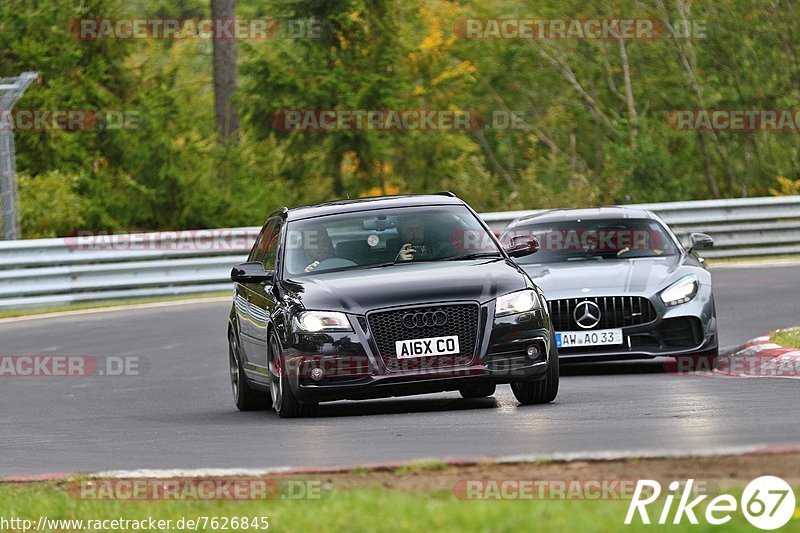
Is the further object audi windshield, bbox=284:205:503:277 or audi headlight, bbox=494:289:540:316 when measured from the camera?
audi windshield, bbox=284:205:503:277

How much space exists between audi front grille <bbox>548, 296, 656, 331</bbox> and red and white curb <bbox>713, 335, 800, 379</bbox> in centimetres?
84

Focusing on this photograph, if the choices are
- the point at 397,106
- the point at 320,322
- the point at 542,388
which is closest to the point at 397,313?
the point at 320,322

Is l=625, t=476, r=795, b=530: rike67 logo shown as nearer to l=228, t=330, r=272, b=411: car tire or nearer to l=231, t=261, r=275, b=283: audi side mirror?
l=231, t=261, r=275, b=283: audi side mirror

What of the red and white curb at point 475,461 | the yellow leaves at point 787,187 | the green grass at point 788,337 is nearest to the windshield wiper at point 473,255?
Result: the green grass at point 788,337

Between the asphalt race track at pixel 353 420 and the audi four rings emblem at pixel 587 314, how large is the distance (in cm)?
49

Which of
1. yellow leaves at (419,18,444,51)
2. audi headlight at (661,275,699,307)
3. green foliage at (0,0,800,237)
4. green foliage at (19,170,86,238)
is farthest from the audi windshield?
yellow leaves at (419,18,444,51)

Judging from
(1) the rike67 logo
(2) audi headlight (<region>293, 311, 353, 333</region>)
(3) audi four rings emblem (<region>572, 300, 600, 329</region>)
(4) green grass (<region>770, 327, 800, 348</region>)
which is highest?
(1) the rike67 logo

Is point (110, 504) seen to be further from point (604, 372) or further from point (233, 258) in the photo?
point (233, 258)

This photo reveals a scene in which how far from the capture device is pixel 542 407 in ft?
38.8

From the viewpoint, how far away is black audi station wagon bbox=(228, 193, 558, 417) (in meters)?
11.5

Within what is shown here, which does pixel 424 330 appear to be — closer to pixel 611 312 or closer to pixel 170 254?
pixel 611 312

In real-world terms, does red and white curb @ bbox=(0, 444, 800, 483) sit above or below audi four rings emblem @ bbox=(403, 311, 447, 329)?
above

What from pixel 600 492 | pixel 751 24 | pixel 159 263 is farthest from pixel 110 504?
pixel 751 24

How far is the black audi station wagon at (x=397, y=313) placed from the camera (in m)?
11.5
